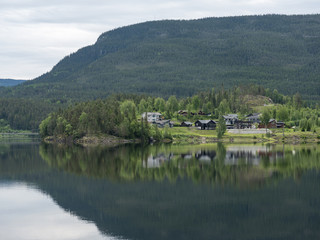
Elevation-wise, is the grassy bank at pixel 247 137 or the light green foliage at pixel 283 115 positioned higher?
the light green foliage at pixel 283 115

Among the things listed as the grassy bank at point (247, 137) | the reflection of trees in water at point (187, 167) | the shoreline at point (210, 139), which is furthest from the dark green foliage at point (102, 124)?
the reflection of trees in water at point (187, 167)

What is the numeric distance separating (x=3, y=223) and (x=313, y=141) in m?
125

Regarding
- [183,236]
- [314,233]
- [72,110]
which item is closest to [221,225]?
[183,236]

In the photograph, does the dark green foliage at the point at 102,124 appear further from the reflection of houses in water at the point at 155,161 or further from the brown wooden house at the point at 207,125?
the reflection of houses in water at the point at 155,161

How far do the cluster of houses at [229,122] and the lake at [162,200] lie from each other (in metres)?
92.4

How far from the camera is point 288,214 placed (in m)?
45.3

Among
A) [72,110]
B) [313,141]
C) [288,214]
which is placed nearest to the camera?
[288,214]

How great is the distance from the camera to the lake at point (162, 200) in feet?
133

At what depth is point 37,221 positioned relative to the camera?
147 ft

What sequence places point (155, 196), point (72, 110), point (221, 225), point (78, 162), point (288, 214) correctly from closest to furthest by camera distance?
point (221, 225) → point (288, 214) → point (155, 196) → point (78, 162) → point (72, 110)

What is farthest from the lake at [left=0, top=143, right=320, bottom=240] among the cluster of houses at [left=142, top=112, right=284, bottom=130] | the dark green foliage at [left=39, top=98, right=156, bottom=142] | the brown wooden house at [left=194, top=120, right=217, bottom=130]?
the cluster of houses at [left=142, top=112, right=284, bottom=130]

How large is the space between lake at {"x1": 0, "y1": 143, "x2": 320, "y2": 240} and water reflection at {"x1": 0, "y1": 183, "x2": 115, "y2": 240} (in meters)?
0.08

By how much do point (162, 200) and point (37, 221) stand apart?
1344 centimetres

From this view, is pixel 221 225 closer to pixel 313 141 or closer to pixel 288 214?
pixel 288 214
